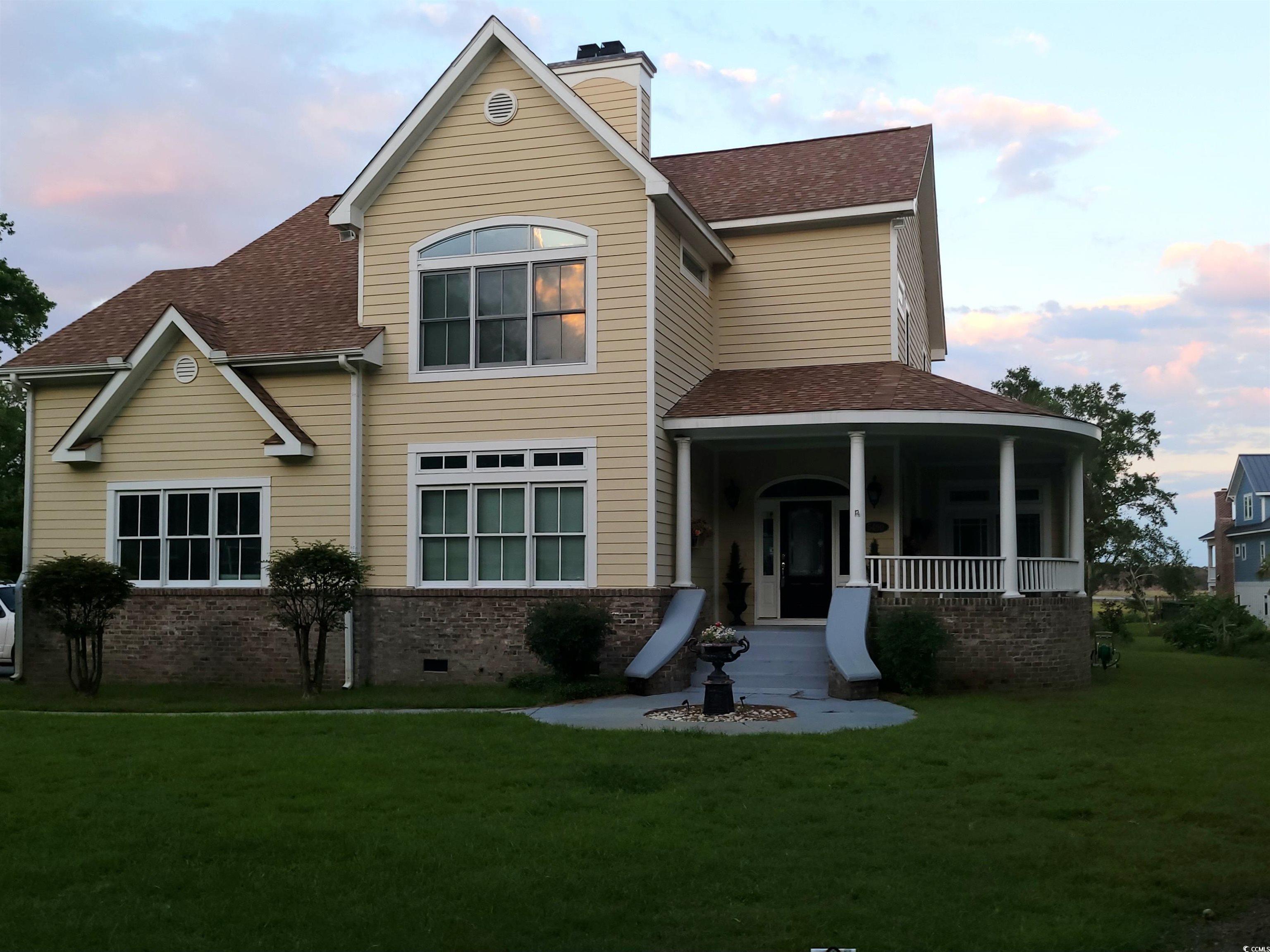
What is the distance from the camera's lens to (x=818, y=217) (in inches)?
769

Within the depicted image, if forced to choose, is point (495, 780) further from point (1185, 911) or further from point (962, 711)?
point (962, 711)

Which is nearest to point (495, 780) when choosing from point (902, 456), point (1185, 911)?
point (1185, 911)

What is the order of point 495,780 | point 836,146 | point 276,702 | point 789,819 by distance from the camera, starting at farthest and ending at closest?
point 836,146 < point 276,702 < point 495,780 < point 789,819

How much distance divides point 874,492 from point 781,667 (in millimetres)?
4013

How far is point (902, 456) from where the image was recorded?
1992 centimetres

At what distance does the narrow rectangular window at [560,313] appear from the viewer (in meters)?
17.3

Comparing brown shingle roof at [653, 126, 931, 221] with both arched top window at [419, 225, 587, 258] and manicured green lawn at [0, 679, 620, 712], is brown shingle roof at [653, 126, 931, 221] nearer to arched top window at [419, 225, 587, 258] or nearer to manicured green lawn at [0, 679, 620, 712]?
arched top window at [419, 225, 587, 258]

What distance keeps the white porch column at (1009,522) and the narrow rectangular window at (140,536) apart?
40.8 feet

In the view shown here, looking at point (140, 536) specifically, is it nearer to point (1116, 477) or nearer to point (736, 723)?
point (736, 723)

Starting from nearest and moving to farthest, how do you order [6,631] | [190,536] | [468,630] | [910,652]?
1. [910,652]
2. [468,630]
3. [190,536]
4. [6,631]

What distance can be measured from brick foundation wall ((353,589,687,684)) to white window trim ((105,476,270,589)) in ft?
6.00

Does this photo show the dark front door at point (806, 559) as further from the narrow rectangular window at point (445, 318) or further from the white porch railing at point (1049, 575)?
the narrow rectangular window at point (445, 318)

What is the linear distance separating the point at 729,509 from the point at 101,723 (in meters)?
10.3

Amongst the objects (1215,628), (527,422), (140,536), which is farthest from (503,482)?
(1215,628)
